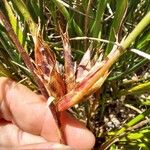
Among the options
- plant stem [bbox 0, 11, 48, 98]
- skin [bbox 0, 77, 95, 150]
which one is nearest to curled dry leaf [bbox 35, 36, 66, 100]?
plant stem [bbox 0, 11, 48, 98]

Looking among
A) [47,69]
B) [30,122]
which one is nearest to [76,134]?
[30,122]

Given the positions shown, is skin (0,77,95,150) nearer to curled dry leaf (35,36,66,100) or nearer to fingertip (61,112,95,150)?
fingertip (61,112,95,150)

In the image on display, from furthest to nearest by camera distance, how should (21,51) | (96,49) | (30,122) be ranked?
(30,122) < (96,49) < (21,51)

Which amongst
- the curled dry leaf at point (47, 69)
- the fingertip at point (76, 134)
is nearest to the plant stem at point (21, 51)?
the curled dry leaf at point (47, 69)

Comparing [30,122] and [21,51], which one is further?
[30,122]

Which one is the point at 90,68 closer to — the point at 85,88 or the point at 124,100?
the point at 85,88

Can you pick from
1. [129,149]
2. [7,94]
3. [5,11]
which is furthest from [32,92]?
[129,149]

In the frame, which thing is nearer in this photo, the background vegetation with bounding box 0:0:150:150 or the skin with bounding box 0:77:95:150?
the background vegetation with bounding box 0:0:150:150

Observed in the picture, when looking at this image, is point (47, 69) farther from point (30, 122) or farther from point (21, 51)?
point (30, 122)
